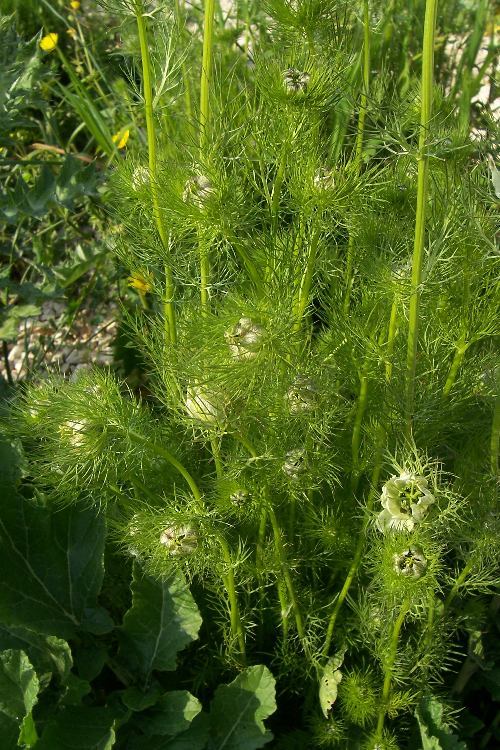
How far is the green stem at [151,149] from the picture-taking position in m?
1.00

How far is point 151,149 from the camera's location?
→ 1.05 m

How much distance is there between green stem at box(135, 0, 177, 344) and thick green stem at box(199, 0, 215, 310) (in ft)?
0.19

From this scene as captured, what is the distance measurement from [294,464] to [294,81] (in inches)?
17.7

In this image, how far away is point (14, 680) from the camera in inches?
50.1

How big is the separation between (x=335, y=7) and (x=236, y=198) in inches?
10.0

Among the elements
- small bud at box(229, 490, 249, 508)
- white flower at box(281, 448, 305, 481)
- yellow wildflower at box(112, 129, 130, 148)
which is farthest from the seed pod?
yellow wildflower at box(112, 129, 130, 148)

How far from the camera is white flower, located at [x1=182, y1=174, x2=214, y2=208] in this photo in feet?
3.29

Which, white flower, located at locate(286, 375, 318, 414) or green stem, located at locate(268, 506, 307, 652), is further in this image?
green stem, located at locate(268, 506, 307, 652)

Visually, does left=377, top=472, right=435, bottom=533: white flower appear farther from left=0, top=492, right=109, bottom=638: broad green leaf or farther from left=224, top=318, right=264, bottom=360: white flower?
left=0, top=492, right=109, bottom=638: broad green leaf

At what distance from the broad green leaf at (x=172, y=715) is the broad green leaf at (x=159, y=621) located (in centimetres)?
5

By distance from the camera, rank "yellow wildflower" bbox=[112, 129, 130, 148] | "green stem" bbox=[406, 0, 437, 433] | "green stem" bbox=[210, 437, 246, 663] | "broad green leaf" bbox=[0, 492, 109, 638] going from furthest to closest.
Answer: "yellow wildflower" bbox=[112, 129, 130, 148], "broad green leaf" bbox=[0, 492, 109, 638], "green stem" bbox=[210, 437, 246, 663], "green stem" bbox=[406, 0, 437, 433]

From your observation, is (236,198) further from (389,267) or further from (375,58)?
(375,58)

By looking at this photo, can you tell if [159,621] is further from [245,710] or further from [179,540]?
[179,540]

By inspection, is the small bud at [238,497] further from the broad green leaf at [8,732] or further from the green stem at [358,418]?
the broad green leaf at [8,732]
